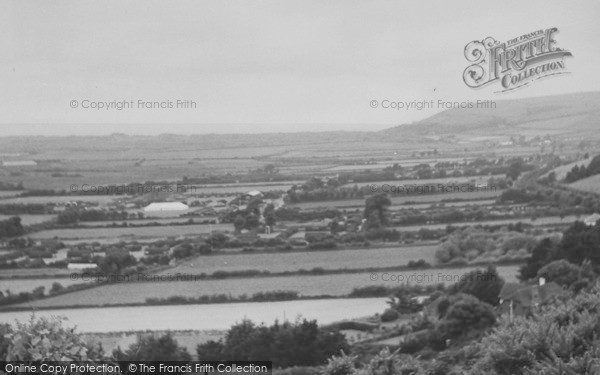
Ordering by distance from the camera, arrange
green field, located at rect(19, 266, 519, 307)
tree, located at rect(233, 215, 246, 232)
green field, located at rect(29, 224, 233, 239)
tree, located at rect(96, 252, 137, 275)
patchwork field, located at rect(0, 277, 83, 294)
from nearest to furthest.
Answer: green field, located at rect(19, 266, 519, 307) → patchwork field, located at rect(0, 277, 83, 294) → tree, located at rect(96, 252, 137, 275) → green field, located at rect(29, 224, 233, 239) → tree, located at rect(233, 215, 246, 232)

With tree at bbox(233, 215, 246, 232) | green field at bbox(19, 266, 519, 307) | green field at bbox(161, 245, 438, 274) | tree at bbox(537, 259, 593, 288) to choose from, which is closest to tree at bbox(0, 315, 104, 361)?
green field at bbox(19, 266, 519, 307)

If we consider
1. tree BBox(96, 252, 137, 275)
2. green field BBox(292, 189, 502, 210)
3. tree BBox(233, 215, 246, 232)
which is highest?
green field BBox(292, 189, 502, 210)

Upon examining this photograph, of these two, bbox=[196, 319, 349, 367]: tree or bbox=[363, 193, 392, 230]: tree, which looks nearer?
bbox=[196, 319, 349, 367]: tree

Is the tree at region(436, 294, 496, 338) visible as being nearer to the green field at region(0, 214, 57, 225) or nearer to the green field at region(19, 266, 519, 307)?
the green field at region(19, 266, 519, 307)

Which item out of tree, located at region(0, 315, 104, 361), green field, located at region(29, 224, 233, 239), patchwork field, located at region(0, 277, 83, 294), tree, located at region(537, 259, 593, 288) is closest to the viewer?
tree, located at region(0, 315, 104, 361)

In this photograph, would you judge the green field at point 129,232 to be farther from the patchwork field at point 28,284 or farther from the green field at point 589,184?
the green field at point 589,184

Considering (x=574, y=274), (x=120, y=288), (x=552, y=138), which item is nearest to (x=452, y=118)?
(x=552, y=138)

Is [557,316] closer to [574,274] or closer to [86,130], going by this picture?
[574,274]
